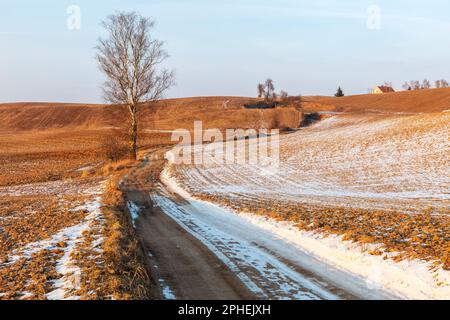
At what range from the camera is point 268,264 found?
964 cm

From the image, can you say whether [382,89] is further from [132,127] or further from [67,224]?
[67,224]

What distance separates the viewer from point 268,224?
13.7m

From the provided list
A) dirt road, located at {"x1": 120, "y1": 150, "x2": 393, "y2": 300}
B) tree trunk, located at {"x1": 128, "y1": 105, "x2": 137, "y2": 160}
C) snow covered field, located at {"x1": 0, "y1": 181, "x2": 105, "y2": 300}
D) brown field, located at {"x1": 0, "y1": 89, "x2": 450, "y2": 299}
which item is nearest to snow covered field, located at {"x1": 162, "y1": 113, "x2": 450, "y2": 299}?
dirt road, located at {"x1": 120, "y1": 150, "x2": 393, "y2": 300}

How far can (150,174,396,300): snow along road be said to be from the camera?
307 inches

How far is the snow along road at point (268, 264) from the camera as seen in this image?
7.80 m

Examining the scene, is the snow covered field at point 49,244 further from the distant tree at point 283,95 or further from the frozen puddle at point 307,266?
the distant tree at point 283,95

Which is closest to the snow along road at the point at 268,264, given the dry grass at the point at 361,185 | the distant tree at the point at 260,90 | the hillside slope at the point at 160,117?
the dry grass at the point at 361,185

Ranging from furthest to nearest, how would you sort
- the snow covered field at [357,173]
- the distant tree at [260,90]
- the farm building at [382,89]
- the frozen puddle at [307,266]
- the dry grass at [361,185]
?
the farm building at [382,89] → the distant tree at [260,90] → the snow covered field at [357,173] → the dry grass at [361,185] → the frozen puddle at [307,266]

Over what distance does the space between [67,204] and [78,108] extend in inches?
3722

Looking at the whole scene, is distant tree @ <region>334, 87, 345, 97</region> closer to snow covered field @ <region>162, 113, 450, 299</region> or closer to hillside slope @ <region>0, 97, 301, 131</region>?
hillside slope @ <region>0, 97, 301, 131</region>

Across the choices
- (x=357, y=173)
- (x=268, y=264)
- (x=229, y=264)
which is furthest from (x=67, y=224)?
(x=357, y=173)

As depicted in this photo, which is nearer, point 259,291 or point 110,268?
point 259,291
